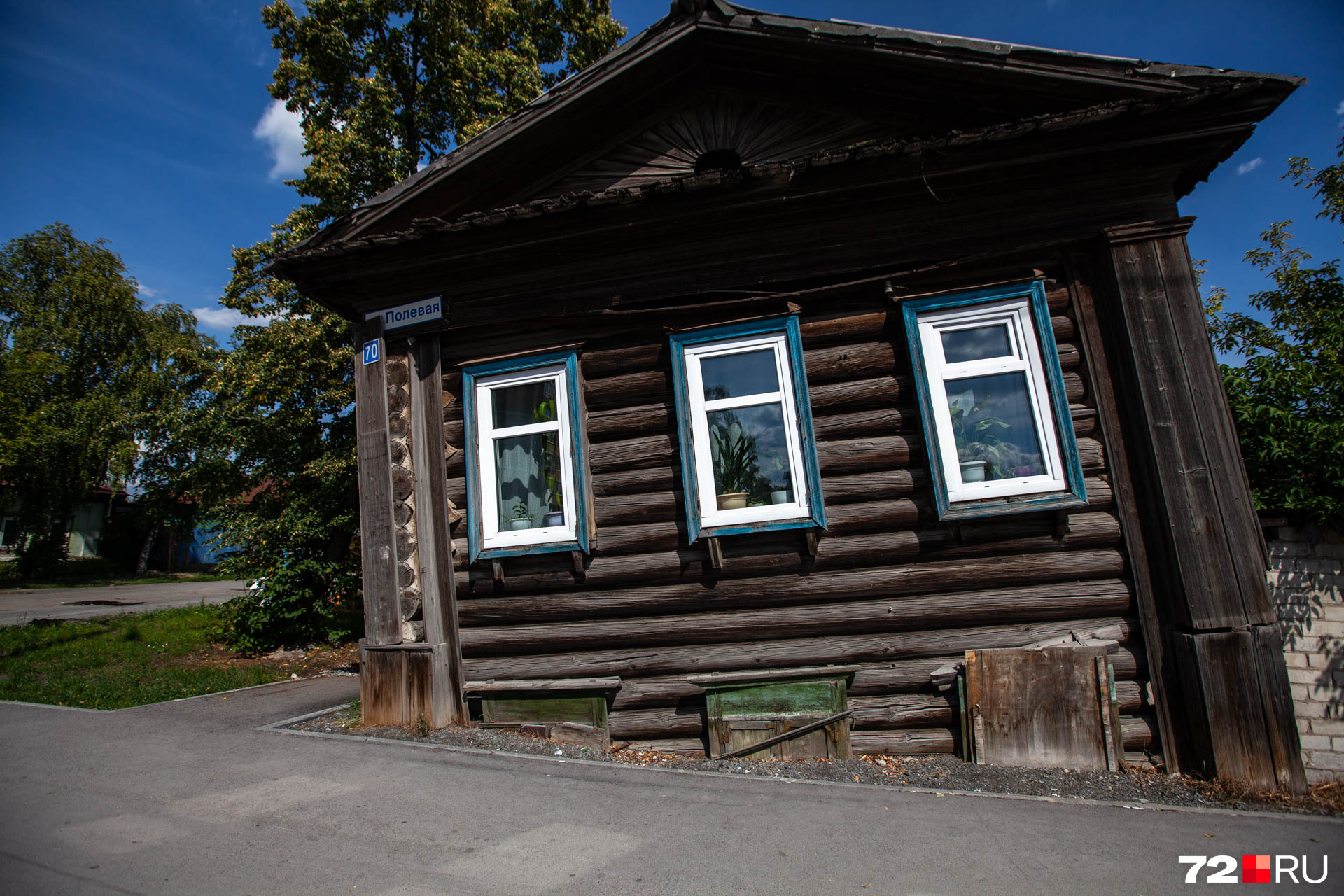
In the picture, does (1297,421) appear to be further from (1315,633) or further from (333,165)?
(333,165)

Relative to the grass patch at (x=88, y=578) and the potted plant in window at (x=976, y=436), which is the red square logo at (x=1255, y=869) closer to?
the potted plant in window at (x=976, y=436)

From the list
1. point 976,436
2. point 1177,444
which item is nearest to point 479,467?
point 976,436

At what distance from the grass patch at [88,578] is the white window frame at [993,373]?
2622 centimetres

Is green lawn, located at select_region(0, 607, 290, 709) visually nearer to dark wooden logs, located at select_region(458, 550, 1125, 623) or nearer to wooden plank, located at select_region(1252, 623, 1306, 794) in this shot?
dark wooden logs, located at select_region(458, 550, 1125, 623)

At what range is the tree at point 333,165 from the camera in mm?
11887

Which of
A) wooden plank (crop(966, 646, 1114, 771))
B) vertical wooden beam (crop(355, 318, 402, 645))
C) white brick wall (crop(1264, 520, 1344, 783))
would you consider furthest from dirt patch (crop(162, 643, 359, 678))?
white brick wall (crop(1264, 520, 1344, 783))

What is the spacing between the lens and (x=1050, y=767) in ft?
14.4

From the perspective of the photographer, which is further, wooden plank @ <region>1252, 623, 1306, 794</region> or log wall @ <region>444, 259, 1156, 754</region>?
log wall @ <region>444, 259, 1156, 754</region>

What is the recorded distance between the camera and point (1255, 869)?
10.4 feet

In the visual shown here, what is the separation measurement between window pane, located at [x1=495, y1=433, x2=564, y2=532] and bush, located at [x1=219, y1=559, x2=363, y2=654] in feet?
22.6

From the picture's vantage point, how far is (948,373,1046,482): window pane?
15.9ft

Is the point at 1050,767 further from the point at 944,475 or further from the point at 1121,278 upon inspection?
the point at 1121,278

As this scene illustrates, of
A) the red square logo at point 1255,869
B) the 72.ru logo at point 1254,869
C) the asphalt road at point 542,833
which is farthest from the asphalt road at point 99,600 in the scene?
the red square logo at point 1255,869

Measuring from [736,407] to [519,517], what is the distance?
6.90ft
